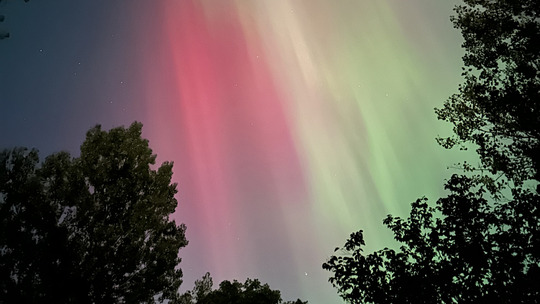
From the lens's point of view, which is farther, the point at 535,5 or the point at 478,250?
the point at 535,5

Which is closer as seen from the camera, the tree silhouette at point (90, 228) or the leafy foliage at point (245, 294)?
the tree silhouette at point (90, 228)

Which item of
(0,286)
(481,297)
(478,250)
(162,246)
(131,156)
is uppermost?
(131,156)

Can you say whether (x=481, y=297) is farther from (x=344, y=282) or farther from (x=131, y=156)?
(x=131, y=156)

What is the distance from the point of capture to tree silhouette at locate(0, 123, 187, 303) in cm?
1232

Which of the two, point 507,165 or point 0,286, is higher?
point 0,286

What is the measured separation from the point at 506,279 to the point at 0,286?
16.4m

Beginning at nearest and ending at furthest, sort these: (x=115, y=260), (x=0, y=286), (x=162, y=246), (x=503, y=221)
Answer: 1. (x=503, y=221)
2. (x=0, y=286)
3. (x=115, y=260)
4. (x=162, y=246)

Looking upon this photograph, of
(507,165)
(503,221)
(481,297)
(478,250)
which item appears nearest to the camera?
(481,297)

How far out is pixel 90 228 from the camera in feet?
44.4

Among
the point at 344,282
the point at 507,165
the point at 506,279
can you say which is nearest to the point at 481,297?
the point at 506,279

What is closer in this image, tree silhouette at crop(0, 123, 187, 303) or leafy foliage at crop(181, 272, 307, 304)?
tree silhouette at crop(0, 123, 187, 303)

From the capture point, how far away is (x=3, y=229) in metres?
12.4

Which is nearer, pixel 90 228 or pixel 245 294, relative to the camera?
pixel 90 228

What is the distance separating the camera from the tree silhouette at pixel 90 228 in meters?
12.3
